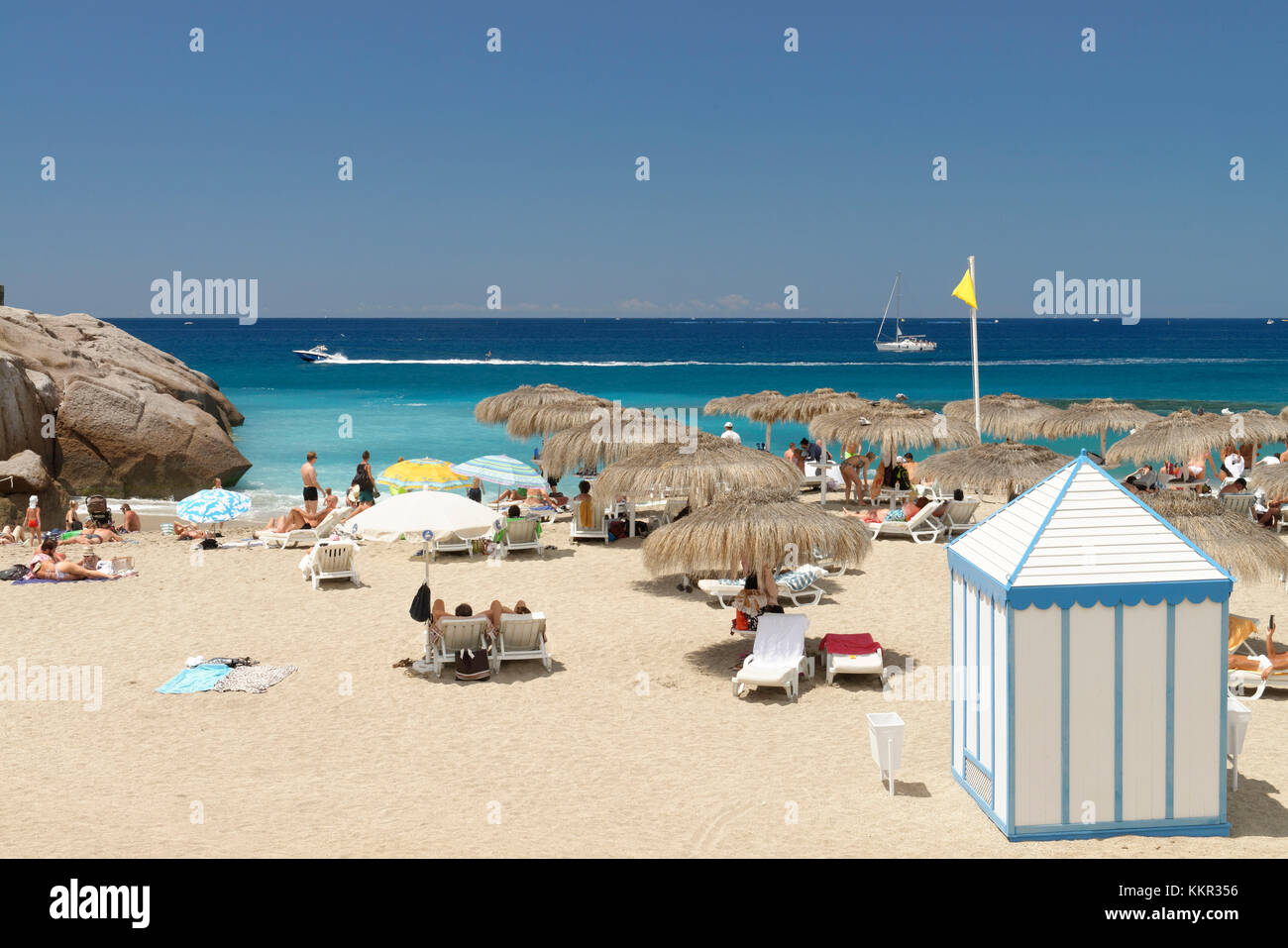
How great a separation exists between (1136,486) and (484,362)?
74517 millimetres

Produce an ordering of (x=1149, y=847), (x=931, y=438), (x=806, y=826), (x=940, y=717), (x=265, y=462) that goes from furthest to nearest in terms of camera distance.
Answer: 1. (x=265, y=462)
2. (x=931, y=438)
3. (x=940, y=717)
4. (x=806, y=826)
5. (x=1149, y=847)

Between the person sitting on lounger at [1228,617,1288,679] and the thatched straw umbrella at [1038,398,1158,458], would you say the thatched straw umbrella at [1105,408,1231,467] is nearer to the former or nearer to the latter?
the thatched straw umbrella at [1038,398,1158,458]

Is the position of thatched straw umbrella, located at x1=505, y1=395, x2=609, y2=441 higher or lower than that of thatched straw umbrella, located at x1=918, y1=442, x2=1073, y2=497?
higher

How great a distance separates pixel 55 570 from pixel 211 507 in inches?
85.1

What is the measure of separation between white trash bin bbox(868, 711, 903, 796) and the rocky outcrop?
18.6 meters

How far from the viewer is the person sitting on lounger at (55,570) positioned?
1270 cm

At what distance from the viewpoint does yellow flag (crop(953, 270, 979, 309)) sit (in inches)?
729

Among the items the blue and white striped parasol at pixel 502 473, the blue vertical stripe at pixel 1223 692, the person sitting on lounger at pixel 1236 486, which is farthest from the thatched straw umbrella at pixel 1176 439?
the blue vertical stripe at pixel 1223 692

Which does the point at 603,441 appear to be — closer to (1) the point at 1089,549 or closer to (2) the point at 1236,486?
(1) the point at 1089,549

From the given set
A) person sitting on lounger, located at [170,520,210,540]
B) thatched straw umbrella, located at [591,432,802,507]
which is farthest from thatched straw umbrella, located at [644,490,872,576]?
person sitting on lounger, located at [170,520,210,540]

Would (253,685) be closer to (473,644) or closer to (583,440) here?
(473,644)

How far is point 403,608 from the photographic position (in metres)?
11.7

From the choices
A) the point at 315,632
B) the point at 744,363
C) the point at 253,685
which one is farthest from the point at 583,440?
the point at 744,363

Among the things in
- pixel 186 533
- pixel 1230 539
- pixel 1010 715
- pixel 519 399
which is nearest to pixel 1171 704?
pixel 1010 715
